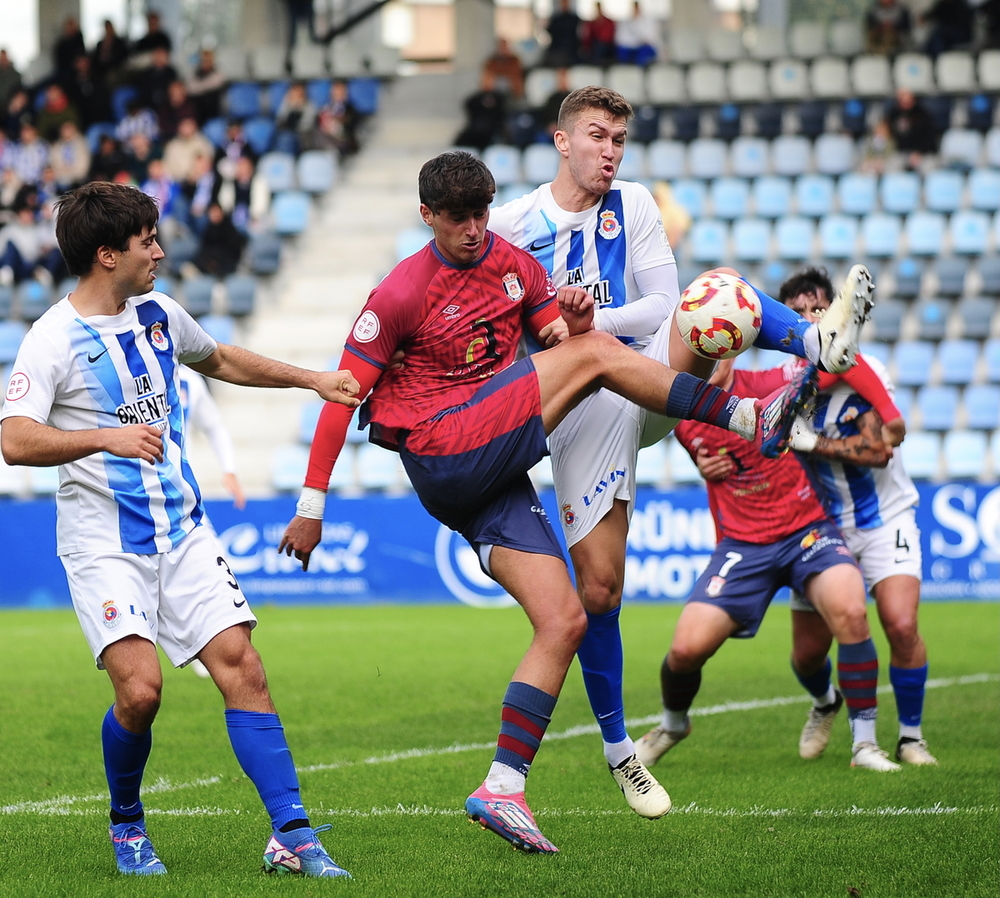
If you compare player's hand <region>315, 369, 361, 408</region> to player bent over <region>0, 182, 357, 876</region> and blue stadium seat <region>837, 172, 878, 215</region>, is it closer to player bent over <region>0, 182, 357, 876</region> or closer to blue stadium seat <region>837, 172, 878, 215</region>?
player bent over <region>0, 182, 357, 876</region>

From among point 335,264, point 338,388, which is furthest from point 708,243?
point 338,388

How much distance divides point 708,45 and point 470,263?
1781 cm

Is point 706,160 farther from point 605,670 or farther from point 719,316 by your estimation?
point 719,316

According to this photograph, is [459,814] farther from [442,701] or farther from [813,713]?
[442,701]

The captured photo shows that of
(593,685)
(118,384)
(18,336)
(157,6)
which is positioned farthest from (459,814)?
(157,6)

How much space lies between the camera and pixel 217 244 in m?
19.5

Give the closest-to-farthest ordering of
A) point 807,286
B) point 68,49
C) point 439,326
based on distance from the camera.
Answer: point 439,326, point 807,286, point 68,49

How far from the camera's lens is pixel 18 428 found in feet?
14.6

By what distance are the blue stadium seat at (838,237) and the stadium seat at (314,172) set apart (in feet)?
24.0

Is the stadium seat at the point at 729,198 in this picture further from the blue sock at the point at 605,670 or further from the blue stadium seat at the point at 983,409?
the blue sock at the point at 605,670

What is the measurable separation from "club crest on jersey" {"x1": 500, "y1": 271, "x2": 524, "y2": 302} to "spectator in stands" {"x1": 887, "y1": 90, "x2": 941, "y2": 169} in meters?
15.3

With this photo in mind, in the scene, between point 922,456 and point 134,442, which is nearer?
point 134,442

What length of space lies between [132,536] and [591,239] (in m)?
2.17

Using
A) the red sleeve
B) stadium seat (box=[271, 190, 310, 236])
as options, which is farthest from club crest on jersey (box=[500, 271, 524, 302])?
stadium seat (box=[271, 190, 310, 236])
